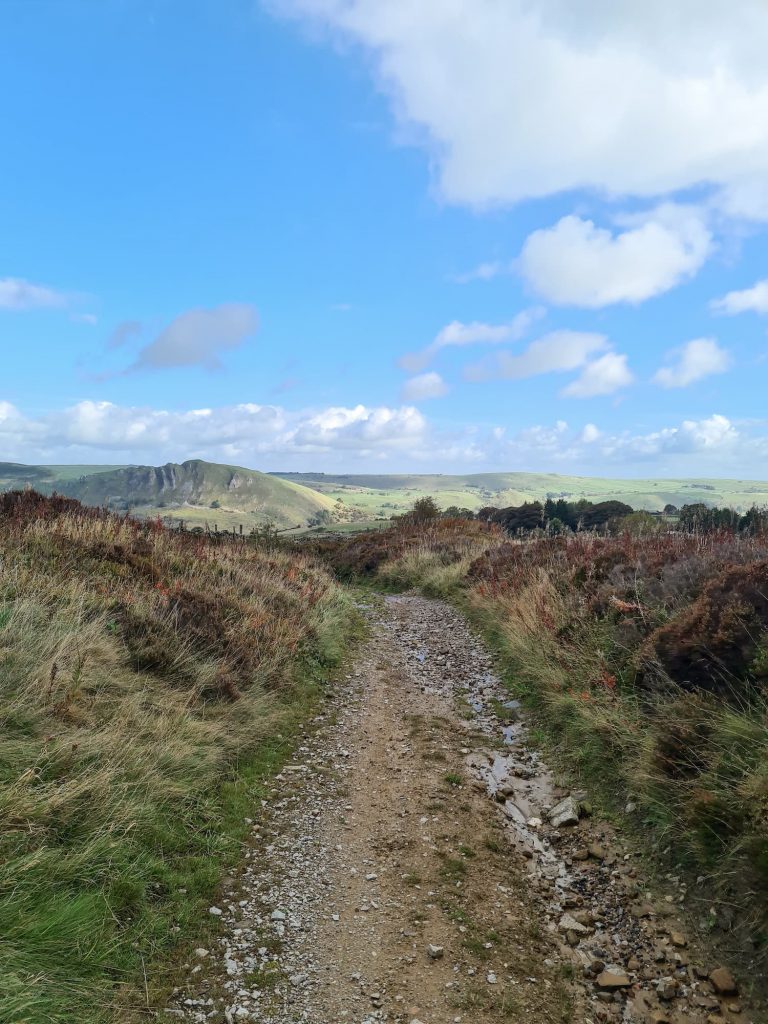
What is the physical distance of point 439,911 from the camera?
428 centimetres

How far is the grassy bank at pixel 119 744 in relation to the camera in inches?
132

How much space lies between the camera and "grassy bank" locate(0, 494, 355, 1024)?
11.0 ft

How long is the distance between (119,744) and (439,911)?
126 inches

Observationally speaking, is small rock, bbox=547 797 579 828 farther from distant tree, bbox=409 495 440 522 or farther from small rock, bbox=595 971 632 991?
distant tree, bbox=409 495 440 522

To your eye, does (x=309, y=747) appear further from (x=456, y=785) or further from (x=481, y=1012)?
(x=481, y=1012)

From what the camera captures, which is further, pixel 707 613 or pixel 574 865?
pixel 707 613

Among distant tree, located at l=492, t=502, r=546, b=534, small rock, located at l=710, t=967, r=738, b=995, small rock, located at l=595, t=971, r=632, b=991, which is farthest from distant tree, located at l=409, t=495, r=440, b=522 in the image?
small rock, located at l=710, t=967, r=738, b=995

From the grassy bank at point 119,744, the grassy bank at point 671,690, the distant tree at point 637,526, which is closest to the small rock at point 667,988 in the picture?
the grassy bank at point 671,690

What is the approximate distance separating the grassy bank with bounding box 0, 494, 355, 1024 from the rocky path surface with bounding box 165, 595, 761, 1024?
416 mm

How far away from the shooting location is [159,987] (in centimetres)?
340

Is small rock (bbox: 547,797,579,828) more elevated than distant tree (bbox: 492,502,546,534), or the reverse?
distant tree (bbox: 492,502,546,534)

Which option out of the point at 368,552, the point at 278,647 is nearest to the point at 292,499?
the point at 368,552

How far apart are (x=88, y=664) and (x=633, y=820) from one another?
586 cm

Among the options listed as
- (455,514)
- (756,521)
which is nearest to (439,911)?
(756,521)
